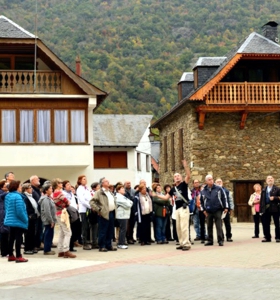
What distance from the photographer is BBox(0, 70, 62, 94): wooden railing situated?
28186 mm

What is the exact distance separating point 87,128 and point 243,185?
8.31 m

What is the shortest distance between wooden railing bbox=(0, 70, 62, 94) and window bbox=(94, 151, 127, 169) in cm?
2288

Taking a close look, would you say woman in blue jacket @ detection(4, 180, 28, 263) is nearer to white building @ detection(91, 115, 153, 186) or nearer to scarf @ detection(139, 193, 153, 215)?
scarf @ detection(139, 193, 153, 215)

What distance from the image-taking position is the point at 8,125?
28172 millimetres

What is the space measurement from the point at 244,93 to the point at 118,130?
2454 centimetres

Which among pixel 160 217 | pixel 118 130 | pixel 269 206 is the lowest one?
pixel 160 217

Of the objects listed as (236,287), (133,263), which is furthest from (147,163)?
Result: (236,287)

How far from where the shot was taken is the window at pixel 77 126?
2855 cm

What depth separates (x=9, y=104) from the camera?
2823 cm

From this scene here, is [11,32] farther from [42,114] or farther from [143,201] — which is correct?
[143,201]

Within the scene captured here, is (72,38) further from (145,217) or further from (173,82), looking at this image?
(145,217)

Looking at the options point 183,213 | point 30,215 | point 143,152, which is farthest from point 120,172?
point 30,215

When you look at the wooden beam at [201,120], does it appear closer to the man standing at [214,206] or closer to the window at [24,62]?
the window at [24,62]

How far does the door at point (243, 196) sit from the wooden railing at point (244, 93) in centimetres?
394
